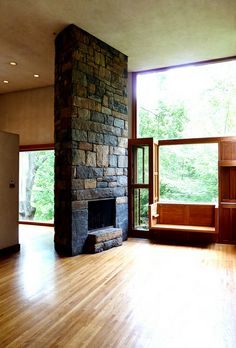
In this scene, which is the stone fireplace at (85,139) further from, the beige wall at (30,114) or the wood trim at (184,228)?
the beige wall at (30,114)

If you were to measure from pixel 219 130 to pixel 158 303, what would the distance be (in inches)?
155

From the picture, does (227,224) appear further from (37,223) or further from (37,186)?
(37,186)

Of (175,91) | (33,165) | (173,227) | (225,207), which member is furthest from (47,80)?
(225,207)

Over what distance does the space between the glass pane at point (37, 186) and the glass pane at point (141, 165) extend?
8.34ft

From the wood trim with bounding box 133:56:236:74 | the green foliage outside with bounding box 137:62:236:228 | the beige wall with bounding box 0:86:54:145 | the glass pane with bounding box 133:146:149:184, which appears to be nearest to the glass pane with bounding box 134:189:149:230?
the green foliage outside with bounding box 137:62:236:228

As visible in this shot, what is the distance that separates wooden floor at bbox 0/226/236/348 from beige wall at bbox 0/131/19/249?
1.52 ft

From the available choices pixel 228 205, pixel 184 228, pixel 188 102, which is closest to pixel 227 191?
pixel 228 205

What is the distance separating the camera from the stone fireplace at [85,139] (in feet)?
14.8

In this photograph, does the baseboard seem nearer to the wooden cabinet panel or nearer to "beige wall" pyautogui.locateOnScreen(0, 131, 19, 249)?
"beige wall" pyautogui.locateOnScreen(0, 131, 19, 249)

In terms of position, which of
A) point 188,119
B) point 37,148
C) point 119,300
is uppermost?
point 188,119

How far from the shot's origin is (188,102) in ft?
19.6

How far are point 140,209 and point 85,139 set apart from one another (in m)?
2.15

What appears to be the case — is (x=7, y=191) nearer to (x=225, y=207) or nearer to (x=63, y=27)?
(x=63, y=27)

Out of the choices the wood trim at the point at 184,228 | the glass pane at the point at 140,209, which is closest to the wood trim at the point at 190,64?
the glass pane at the point at 140,209
